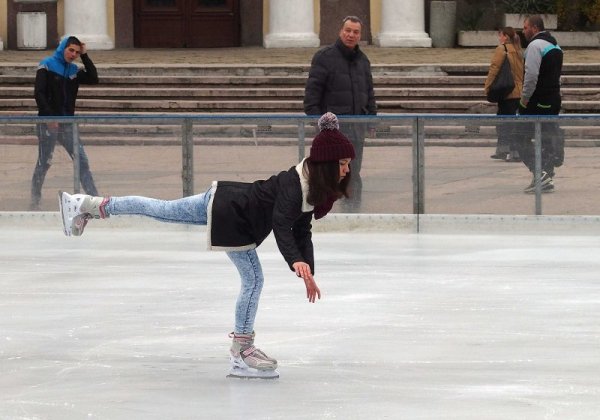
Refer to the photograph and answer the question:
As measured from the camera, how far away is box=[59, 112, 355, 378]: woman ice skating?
8742 mm

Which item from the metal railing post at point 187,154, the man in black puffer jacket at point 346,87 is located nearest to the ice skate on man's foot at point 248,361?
the man in black puffer jacket at point 346,87

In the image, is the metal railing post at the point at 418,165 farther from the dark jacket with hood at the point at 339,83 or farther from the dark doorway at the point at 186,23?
the dark doorway at the point at 186,23

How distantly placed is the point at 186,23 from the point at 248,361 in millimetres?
23786

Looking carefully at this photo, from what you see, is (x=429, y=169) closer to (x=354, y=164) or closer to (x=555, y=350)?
(x=354, y=164)

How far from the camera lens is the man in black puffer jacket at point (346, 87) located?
15703 millimetres

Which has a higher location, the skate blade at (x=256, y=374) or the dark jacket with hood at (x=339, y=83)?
the dark jacket with hood at (x=339, y=83)

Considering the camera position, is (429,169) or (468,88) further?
(468,88)

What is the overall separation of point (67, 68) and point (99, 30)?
1455 cm

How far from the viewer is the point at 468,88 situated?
2553 cm

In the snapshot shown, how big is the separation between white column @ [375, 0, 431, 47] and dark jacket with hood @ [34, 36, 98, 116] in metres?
14.5

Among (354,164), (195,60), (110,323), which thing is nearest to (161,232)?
(354,164)

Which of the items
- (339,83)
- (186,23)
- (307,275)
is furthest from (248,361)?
(186,23)

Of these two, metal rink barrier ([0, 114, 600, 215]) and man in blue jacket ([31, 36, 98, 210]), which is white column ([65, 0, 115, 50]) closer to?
man in blue jacket ([31, 36, 98, 210])

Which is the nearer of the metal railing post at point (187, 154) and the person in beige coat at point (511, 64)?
the metal railing post at point (187, 154)
